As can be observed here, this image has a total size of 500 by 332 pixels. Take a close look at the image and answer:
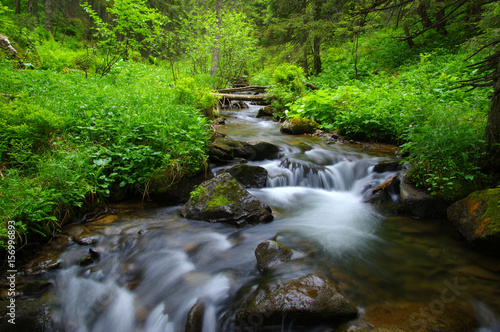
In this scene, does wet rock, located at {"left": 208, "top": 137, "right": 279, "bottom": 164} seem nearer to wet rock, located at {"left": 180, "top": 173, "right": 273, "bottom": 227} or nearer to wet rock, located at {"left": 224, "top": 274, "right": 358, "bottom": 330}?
wet rock, located at {"left": 180, "top": 173, "right": 273, "bottom": 227}

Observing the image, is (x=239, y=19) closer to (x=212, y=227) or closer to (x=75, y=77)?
(x=75, y=77)

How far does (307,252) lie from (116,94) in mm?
5755

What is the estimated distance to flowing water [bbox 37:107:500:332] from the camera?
263 cm

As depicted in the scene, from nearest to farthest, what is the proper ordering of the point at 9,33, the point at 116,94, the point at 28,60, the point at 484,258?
the point at 484,258 < the point at 116,94 < the point at 28,60 < the point at 9,33

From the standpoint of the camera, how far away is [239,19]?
503 inches

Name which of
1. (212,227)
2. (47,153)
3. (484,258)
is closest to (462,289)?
(484,258)

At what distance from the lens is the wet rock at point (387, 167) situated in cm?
565

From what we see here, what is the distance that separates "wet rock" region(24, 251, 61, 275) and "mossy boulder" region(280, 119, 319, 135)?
747 cm

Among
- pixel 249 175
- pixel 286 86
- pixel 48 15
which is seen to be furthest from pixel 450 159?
pixel 48 15

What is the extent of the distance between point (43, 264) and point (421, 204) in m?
5.39

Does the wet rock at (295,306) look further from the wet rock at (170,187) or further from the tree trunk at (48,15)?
the tree trunk at (48,15)

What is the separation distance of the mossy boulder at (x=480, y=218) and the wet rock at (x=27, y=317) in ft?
16.1

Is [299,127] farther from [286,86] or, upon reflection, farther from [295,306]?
[295,306]

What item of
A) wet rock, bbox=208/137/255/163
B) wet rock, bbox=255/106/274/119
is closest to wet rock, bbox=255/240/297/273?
wet rock, bbox=208/137/255/163
